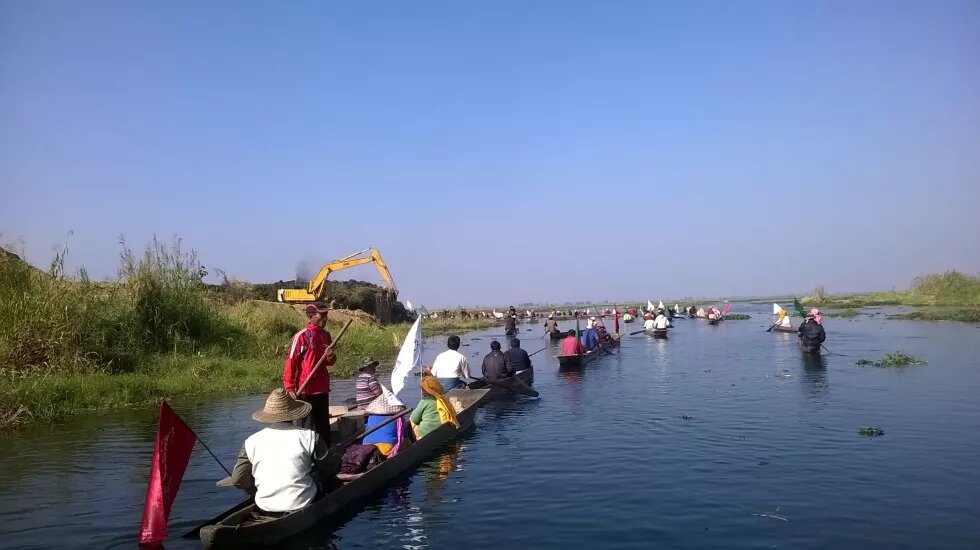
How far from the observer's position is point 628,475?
1005 cm

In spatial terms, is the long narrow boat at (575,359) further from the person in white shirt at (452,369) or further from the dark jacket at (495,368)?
the person in white shirt at (452,369)

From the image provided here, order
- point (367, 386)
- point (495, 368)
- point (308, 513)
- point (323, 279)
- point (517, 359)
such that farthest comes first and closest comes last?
point (323, 279) → point (517, 359) → point (495, 368) → point (367, 386) → point (308, 513)

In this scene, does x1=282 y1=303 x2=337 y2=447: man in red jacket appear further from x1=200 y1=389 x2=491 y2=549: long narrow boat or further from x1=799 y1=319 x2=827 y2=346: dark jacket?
x1=799 y1=319 x2=827 y2=346: dark jacket

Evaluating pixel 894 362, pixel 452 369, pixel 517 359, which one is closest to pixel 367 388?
pixel 452 369

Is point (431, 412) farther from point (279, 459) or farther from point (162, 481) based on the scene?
point (162, 481)

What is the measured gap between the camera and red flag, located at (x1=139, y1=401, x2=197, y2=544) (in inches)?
278

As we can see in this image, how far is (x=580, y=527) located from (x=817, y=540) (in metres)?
2.62

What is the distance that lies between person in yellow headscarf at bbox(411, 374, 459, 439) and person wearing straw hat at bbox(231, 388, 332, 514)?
4.29 meters

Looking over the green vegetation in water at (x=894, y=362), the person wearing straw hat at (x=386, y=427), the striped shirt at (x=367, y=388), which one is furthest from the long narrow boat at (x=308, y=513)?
the green vegetation in water at (x=894, y=362)

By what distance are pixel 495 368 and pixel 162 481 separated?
11230mm

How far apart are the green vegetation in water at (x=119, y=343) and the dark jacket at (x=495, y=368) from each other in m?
7.08

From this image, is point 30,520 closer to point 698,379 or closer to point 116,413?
point 116,413

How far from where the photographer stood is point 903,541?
7172 mm

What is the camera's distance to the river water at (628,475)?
301 inches
